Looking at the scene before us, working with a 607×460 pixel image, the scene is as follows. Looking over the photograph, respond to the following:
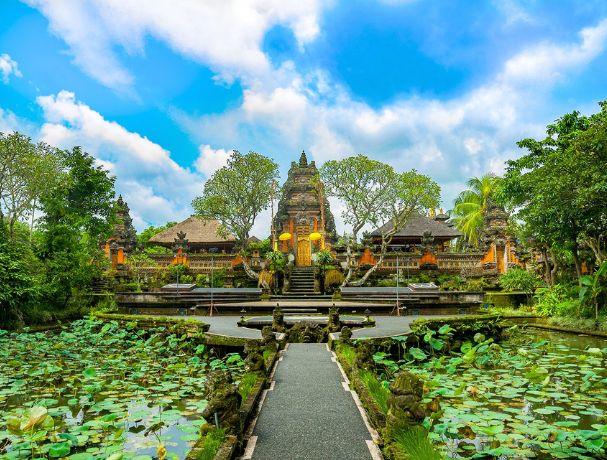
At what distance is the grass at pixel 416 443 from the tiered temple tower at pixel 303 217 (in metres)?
24.2

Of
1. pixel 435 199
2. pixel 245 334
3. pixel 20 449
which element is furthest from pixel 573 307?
pixel 20 449

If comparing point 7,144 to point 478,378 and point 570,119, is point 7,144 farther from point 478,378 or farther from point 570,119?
point 570,119

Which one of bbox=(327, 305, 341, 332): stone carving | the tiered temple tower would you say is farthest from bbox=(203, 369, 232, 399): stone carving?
the tiered temple tower

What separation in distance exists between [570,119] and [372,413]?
53.5 feet

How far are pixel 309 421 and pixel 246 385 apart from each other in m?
1.20

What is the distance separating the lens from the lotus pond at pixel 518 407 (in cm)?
416

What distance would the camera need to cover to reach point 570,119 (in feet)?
54.1

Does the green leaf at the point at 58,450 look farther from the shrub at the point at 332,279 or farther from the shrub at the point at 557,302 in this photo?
the shrub at the point at 332,279

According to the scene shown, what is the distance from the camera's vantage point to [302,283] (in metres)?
22.5

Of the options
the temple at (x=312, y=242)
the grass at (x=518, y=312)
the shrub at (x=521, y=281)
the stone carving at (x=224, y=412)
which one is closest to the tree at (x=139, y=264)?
the temple at (x=312, y=242)

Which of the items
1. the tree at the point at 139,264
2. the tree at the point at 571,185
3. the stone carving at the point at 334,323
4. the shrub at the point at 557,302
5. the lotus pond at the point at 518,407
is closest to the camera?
the lotus pond at the point at 518,407

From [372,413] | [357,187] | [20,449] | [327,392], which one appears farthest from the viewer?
[357,187]

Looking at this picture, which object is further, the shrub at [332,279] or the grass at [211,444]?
the shrub at [332,279]

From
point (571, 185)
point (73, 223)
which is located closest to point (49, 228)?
point (73, 223)
